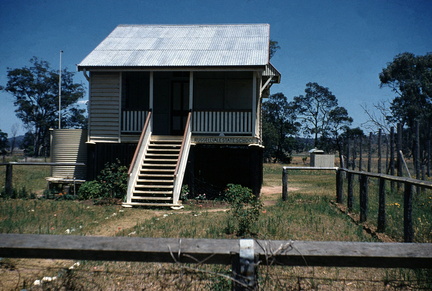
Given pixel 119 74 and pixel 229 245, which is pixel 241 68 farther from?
pixel 229 245

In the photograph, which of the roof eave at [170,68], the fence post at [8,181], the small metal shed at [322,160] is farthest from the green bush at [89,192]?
the small metal shed at [322,160]

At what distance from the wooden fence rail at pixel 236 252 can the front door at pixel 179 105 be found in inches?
523

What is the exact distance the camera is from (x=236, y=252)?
2.31 meters

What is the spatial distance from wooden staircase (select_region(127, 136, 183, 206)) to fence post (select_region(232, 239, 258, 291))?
26.7 ft

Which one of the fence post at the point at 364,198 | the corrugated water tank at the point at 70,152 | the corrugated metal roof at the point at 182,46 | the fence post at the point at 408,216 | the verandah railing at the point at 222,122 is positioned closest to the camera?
the fence post at the point at 408,216

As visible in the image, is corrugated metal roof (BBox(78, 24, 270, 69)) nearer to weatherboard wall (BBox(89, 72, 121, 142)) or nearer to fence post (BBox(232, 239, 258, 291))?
weatherboard wall (BBox(89, 72, 121, 142))

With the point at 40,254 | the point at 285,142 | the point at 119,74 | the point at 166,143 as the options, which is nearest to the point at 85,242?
the point at 40,254

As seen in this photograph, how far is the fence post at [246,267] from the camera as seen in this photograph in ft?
7.36

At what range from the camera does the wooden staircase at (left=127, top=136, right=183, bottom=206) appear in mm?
10641

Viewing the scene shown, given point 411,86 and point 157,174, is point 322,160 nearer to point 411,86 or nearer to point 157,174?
point 411,86

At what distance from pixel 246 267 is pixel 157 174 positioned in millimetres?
9737

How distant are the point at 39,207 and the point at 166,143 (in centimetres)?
487

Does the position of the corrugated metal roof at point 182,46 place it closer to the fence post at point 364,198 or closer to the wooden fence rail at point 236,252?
the fence post at point 364,198

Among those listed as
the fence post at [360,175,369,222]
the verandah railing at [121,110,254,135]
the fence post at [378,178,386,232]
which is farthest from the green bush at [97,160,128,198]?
the fence post at [378,178,386,232]
